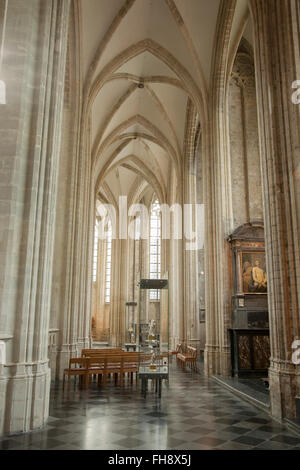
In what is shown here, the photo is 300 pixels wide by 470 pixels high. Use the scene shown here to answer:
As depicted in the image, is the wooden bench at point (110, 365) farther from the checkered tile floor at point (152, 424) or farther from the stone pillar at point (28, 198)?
the stone pillar at point (28, 198)

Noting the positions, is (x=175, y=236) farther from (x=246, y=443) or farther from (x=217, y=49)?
(x=246, y=443)

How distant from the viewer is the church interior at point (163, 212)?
6074mm

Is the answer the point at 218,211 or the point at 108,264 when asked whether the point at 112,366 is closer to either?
the point at 218,211

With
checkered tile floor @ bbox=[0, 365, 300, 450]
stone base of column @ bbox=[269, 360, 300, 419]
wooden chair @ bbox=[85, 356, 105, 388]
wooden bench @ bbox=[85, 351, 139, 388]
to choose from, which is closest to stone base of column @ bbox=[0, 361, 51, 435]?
checkered tile floor @ bbox=[0, 365, 300, 450]

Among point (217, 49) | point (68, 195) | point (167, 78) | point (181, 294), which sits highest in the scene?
point (167, 78)

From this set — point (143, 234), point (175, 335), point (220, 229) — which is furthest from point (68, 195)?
point (143, 234)

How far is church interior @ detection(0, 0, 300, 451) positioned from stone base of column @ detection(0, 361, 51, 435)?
0.9 inches

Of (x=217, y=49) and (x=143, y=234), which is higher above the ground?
(x=217, y=49)

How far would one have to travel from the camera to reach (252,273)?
41.7ft

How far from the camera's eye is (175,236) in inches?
893

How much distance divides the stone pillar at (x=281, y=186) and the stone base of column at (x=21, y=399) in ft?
13.5

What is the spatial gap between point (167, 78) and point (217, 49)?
3.82 meters

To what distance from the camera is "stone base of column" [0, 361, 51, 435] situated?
222 inches

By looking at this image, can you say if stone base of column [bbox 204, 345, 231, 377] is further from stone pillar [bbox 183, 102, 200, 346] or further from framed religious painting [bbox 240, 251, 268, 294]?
stone pillar [bbox 183, 102, 200, 346]
